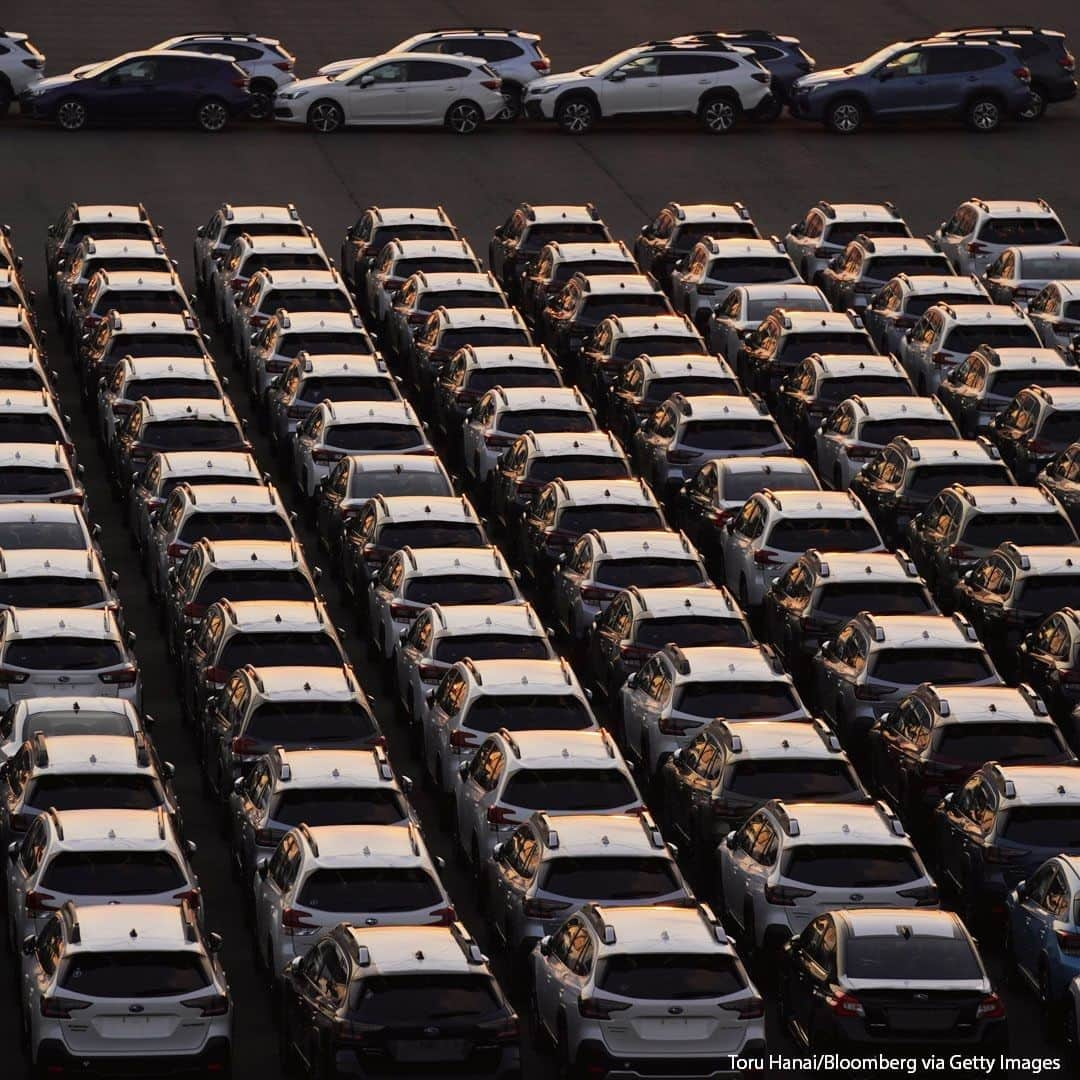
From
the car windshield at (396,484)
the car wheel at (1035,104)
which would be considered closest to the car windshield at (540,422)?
the car windshield at (396,484)

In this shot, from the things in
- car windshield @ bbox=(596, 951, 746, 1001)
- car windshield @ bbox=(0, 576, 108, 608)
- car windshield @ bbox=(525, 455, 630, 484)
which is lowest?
A: car windshield @ bbox=(525, 455, 630, 484)

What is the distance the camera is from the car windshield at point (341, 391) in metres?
40.7

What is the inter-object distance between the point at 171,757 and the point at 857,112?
30.0m

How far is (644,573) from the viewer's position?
113ft

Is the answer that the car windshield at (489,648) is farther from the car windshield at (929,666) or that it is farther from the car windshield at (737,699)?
the car windshield at (929,666)

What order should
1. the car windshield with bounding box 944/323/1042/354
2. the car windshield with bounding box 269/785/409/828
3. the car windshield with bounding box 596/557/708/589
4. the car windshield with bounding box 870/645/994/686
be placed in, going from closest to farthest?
the car windshield with bounding box 269/785/409/828 < the car windshield with bounding box 870/645/994/686 < the car windshield with bounding box 596/557/708/589 < the car windshield with bounding box 944/323/1042/354

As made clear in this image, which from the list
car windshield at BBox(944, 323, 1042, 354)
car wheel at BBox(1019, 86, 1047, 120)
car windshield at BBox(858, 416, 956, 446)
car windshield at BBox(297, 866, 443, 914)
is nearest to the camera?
car windshield at BBox(297, 866, 443, 914)

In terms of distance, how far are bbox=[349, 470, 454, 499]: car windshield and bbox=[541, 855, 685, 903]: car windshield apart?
35.7 ft

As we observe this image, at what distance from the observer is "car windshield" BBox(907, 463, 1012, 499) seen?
37562 millimetres

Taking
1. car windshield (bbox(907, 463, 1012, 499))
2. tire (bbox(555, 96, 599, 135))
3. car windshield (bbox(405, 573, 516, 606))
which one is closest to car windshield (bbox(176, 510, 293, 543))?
car windshield (bbox(405, 573, 516, 606))

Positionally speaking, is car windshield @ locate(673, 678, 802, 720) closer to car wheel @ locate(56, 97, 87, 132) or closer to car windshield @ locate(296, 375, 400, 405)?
car windshield @ locate(296, 375, 400, 405)

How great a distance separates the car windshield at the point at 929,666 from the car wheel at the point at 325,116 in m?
Answer: 29.9

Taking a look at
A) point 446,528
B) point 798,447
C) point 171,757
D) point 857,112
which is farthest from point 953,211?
point 171,757

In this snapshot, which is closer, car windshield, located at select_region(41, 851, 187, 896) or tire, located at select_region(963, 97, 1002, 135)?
car windshield, located at select_region(41, 851, 187, 896)
